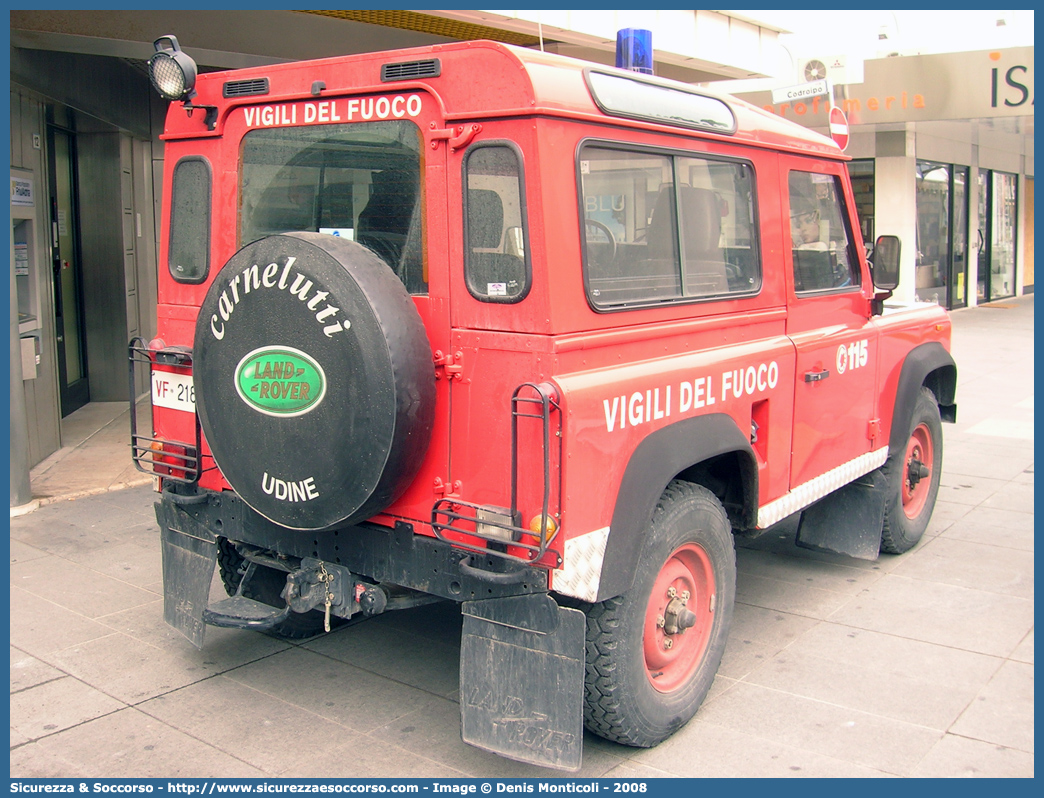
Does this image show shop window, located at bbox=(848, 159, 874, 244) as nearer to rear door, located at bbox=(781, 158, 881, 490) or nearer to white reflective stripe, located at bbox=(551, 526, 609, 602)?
rear door, located at bbox=(781, 158, 881, 490)

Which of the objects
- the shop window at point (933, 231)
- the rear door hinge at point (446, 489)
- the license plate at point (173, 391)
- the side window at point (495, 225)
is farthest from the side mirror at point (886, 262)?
the shop window at point (933, 231)

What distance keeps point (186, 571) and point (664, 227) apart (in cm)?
242

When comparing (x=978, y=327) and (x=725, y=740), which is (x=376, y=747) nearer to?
(x=725, y=740)

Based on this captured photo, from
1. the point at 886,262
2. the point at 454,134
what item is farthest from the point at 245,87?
the point at 886,262

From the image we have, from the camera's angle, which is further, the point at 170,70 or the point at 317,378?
the point at 170,70

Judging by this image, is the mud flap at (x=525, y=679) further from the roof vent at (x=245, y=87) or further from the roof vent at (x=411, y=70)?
the roof vent at (x=245, y=87)

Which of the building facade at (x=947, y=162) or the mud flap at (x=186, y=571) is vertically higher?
the building facade at (x=947, y=162)

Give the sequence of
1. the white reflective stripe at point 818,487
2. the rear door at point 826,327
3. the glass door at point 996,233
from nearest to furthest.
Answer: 1. the white reflective stripe at point 818,487
2. the rear door at point 826,327
3. the glass door at point 996,233

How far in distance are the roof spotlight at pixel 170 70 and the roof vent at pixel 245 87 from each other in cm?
13

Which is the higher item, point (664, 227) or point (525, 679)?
point (664, 227)

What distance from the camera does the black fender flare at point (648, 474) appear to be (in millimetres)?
3238

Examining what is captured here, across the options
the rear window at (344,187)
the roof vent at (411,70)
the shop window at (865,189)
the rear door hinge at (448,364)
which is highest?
the shop window at (865,189)

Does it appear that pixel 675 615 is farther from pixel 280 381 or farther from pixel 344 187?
pixel 344 187

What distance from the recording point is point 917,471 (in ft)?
19.3
